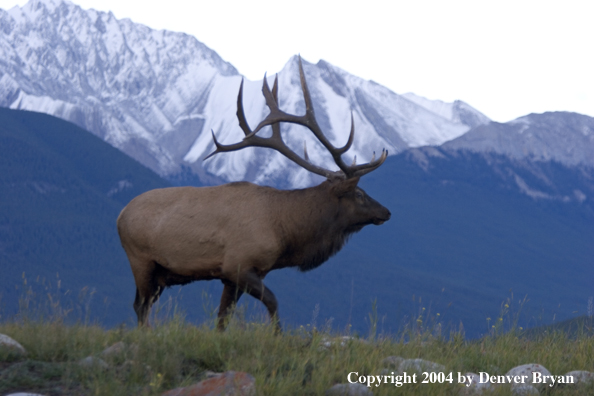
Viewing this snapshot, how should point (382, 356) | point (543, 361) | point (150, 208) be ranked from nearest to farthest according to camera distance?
point (382, 356) → point (543, 361) → point (150, 208)

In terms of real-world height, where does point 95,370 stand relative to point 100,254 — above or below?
below

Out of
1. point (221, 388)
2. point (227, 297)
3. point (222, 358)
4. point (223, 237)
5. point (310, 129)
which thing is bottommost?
point (221, 388)

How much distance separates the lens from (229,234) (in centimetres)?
777

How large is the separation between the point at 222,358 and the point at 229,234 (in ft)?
8.97

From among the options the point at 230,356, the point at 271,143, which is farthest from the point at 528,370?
→ the point at 271,143

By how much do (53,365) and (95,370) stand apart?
0.42 meters

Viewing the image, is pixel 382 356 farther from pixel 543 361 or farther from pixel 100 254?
pixel 100 254

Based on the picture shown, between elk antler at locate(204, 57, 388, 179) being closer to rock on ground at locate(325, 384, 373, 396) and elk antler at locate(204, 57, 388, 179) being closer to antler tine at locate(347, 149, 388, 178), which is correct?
antler tine at locate(347, 149, 388, 178)

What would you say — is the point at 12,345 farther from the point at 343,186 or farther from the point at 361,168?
the point at 361,168

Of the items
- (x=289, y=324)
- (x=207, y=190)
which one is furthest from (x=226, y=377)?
(x=207, y=190)

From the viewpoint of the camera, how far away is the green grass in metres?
4.64

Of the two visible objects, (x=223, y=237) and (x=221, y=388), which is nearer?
(x=221, y=388)

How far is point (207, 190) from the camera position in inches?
326
